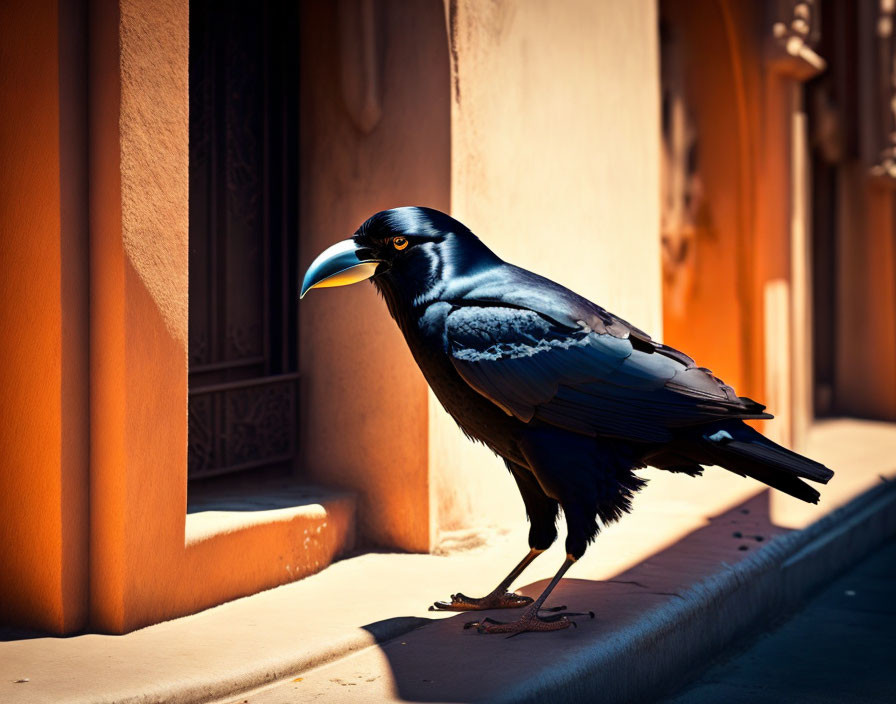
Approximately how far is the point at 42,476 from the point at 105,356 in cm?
42

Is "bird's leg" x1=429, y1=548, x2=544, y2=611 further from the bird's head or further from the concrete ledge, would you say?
the bird's head

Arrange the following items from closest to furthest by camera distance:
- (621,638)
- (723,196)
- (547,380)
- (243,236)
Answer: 1. (547,380)
2. (621,638)
3. (243,236)
4. (723,196)

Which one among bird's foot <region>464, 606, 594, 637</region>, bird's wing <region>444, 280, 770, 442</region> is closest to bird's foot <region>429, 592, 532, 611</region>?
bird's foot <region>464, 606, 594, 637</region>

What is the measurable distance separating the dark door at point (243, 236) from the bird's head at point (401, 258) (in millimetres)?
1280

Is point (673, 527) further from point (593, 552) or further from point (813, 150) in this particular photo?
point (813, 150)

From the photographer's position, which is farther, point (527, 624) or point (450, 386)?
point (527, 624)

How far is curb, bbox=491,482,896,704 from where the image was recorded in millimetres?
3225

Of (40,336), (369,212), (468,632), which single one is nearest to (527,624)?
(468,632)

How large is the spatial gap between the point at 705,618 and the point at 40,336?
245 centimetres

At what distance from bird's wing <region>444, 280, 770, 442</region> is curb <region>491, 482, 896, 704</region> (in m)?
0.68

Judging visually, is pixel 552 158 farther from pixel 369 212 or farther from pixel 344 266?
pixel 344 266

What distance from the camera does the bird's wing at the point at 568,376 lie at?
3.32 meters

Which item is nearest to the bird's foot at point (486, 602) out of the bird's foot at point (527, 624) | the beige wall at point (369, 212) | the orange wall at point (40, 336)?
the bird's foot at point (527, 624)

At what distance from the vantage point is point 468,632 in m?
3.57
